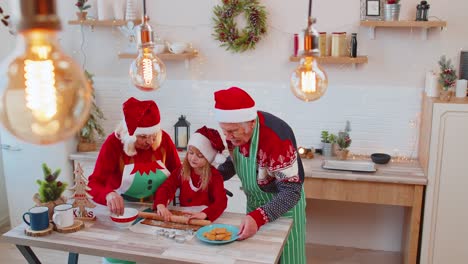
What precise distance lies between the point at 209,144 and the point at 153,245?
657mm

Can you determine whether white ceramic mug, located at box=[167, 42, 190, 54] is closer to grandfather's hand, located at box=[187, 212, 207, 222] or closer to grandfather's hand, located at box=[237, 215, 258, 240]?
grandfather's hand, located at box=[187, 212, 207, 222]

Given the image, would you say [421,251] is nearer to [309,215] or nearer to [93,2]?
[309,215]

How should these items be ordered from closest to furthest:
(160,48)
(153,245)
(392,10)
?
(153,245)
(392,10)
(160,48)

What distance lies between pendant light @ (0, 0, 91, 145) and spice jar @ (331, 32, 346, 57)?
12.2 ft

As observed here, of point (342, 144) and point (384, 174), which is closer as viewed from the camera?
point (384, 174)

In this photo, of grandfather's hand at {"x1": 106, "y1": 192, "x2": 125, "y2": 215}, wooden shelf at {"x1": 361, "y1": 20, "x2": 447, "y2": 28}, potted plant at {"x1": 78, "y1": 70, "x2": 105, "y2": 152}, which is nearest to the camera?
grandfather's hand at {"x1": 106, "y1": 192, "x2": 125, "y2": 215}

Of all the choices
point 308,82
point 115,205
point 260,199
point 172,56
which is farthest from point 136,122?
point 172,56

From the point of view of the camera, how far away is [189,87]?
473cm

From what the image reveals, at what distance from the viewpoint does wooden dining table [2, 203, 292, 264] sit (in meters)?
2.25

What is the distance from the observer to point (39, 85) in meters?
0.68

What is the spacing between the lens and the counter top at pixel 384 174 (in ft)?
12.5

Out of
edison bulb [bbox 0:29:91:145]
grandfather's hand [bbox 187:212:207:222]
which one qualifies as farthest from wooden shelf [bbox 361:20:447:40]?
edison bulb [bbox 0:29:91:145]

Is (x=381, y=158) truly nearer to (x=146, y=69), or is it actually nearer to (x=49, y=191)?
(x=146, y=69)

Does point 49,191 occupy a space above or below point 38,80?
below
